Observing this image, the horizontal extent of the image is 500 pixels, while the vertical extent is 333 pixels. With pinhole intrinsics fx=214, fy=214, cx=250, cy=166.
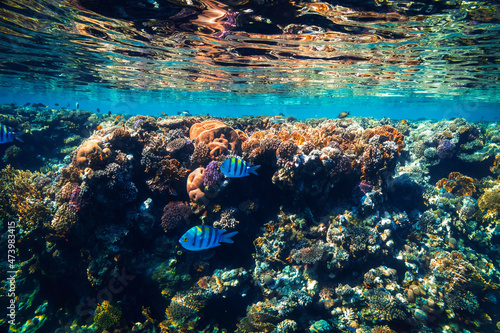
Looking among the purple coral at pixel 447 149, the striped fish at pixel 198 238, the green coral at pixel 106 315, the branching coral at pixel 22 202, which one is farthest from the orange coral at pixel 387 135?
the branching coral at pixel 22 202

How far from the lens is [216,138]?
7602 mm

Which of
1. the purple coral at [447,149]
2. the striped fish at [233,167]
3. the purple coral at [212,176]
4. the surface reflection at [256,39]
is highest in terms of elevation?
the surface reflection at [256,39]

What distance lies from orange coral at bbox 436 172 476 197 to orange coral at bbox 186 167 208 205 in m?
11.5

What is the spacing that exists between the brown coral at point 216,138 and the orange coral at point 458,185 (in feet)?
33.9

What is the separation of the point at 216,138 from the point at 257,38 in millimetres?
6804

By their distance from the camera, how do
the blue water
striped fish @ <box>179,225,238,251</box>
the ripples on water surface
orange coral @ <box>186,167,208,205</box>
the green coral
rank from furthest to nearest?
1. the blue water
2. the ripples on water surface
3. orange coral @ <box>186,167,208,205</box>
4. the green coral
5. striped fish @ <box>179,225,238,251</box>

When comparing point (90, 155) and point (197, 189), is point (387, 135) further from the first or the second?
point (90, 155)

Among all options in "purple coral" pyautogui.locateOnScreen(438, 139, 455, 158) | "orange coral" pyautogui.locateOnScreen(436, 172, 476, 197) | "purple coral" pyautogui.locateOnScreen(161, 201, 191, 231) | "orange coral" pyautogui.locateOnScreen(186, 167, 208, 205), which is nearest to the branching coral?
"purple coral" pyautogui.locateOnScreen(161, 201, 191, 231)

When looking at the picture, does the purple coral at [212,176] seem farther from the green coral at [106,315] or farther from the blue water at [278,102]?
the blue water at [278,102]

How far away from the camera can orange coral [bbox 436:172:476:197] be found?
9898 millimetres

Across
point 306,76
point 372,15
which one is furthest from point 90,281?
point 306,76

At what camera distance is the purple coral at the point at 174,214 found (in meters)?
6.26

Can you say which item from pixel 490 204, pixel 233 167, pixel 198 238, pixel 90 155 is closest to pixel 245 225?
pixel 233 167

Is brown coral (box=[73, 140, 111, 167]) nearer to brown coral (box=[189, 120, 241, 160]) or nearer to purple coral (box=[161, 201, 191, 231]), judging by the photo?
purple coral (box=[161, 201, 191, 231])
